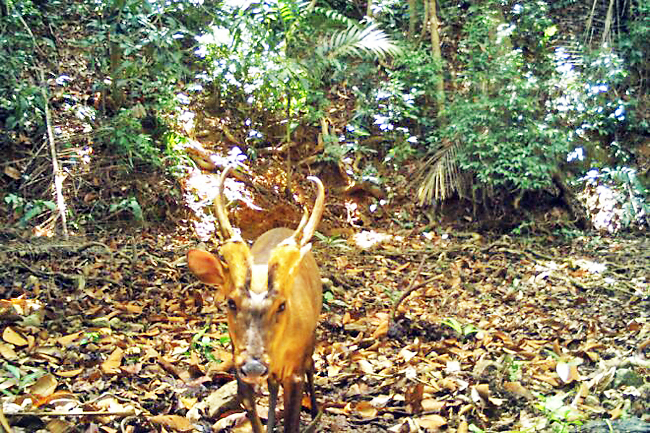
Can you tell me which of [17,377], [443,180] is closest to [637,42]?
[443,180]

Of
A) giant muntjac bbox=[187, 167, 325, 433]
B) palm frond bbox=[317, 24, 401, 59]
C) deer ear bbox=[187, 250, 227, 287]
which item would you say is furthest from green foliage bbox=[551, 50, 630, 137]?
deer ear bbox=[187, 250, 227, 287]

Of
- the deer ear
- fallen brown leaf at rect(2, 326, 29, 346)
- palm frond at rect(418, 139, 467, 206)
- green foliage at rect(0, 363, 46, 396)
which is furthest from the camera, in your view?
palm frond at rect(418, 139, 467, 206)

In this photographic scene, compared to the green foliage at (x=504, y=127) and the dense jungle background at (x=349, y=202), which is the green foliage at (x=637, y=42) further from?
the green foliage at (x=504, y=127)

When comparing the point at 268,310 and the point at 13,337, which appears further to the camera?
the point at 13,337

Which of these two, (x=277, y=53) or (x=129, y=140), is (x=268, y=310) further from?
(x=277, y=53)

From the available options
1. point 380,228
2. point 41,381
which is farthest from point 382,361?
point 380,228

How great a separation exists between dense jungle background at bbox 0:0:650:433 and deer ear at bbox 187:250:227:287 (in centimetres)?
20

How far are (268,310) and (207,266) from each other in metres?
0.48

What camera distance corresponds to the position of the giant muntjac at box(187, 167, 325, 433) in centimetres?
281

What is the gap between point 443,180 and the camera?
8.77 m

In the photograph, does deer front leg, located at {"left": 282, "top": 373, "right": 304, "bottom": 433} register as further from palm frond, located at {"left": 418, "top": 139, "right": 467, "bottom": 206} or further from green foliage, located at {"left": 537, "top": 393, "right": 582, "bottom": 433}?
palm frond, located at {"left": 418, "top": 139, "right": 467, "bottom": 206}

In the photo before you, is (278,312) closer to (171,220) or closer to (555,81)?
(171,220)

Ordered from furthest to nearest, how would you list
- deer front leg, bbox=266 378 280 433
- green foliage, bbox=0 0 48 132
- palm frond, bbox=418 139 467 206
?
palm frond, bbox=418 139 467 206 < green foliage, bbox=0 0 48 132 < deer front leg, bbox=266 378 280 433

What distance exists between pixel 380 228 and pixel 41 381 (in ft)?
19.2
